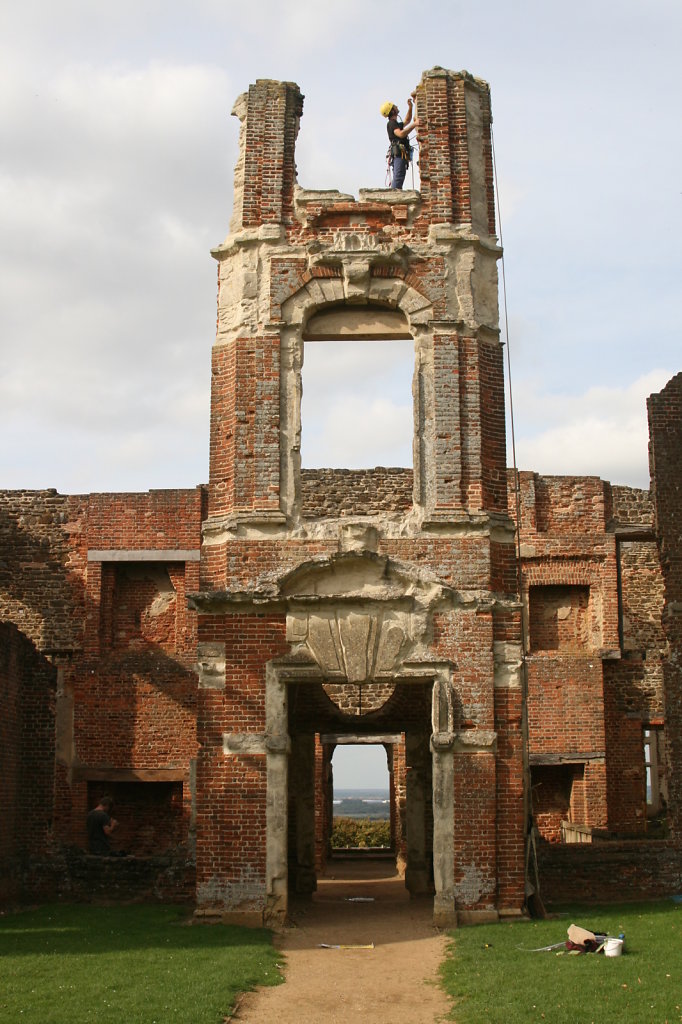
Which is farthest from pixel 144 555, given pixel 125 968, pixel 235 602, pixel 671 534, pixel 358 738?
pixel 125 968

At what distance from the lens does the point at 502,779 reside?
12.5m

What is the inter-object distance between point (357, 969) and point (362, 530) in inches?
181

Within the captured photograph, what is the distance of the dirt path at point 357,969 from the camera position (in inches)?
353

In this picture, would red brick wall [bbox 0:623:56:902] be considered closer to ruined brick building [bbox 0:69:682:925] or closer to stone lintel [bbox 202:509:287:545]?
ruined brick building [bbox 0:69:682:925]

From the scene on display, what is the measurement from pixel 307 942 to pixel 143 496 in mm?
11114

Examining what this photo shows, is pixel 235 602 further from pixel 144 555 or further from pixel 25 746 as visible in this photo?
pixel 144 555

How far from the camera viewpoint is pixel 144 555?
68.5 ft

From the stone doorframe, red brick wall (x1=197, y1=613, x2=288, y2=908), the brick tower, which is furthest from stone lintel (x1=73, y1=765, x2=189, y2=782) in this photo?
the stone doorframe

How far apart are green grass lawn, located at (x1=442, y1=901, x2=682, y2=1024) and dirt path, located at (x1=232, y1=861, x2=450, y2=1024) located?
0.31 m

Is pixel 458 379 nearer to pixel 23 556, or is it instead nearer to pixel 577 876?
pixel 577 876

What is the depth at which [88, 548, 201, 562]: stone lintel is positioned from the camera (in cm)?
2081

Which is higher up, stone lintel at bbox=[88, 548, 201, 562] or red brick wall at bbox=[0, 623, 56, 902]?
stone lintel at bbox=[88, 548, 201, 562]

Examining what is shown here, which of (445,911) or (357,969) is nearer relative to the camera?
(357,969)

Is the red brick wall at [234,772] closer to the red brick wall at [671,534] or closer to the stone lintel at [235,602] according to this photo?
the stone lintel at [235,602]
